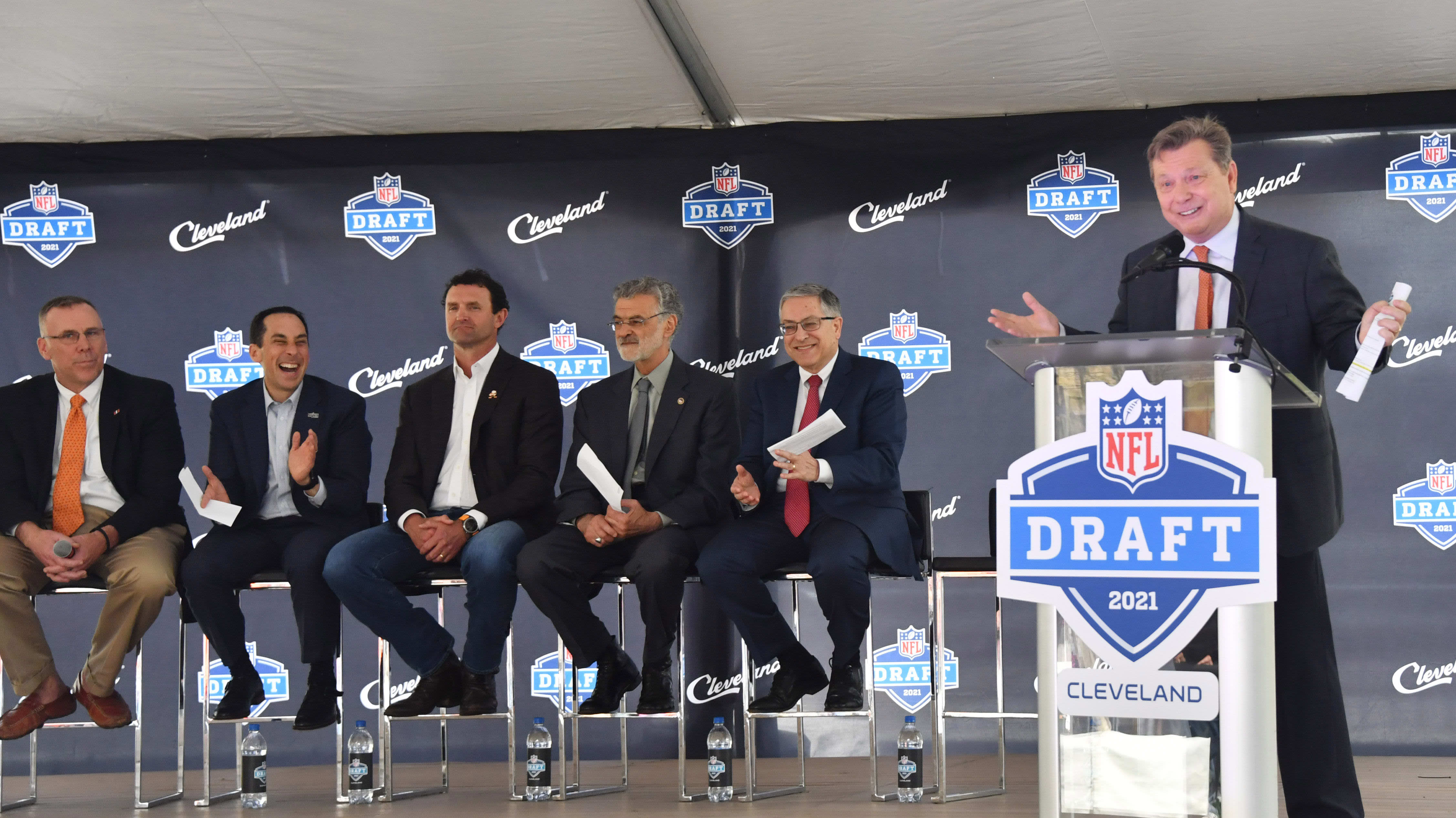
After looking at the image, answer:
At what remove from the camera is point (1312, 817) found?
2.55 meters

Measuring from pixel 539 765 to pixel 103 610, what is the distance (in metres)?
1.47

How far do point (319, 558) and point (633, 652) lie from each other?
4.70 ft

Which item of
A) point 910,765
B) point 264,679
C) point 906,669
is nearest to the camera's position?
point 910,765

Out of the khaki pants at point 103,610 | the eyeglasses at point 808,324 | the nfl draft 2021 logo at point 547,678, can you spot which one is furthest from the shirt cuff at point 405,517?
the eyeglasses at point 808,324

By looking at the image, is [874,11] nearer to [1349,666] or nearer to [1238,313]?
[1238,313]

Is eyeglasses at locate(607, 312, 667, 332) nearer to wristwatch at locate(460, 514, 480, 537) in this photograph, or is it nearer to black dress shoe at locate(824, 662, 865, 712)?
wristwatch at locate(460, 514, 480, 537)

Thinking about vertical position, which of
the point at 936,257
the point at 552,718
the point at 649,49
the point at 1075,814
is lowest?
the point at 552,718

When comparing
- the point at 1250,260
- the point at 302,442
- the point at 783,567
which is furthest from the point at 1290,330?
the point at 302,442

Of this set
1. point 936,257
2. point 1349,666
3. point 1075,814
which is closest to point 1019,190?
point 936,257

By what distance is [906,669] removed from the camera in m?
5.02

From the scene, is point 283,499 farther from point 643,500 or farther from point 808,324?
point 808,324

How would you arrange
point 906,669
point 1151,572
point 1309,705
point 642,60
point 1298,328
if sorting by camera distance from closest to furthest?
point 1151,572 → point 1309,705 → point 1298,328 → point 642,60 → point 906,669

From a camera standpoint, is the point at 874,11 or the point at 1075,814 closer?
the point at 1075,814

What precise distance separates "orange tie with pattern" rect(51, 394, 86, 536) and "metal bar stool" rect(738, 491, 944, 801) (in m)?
2.26
